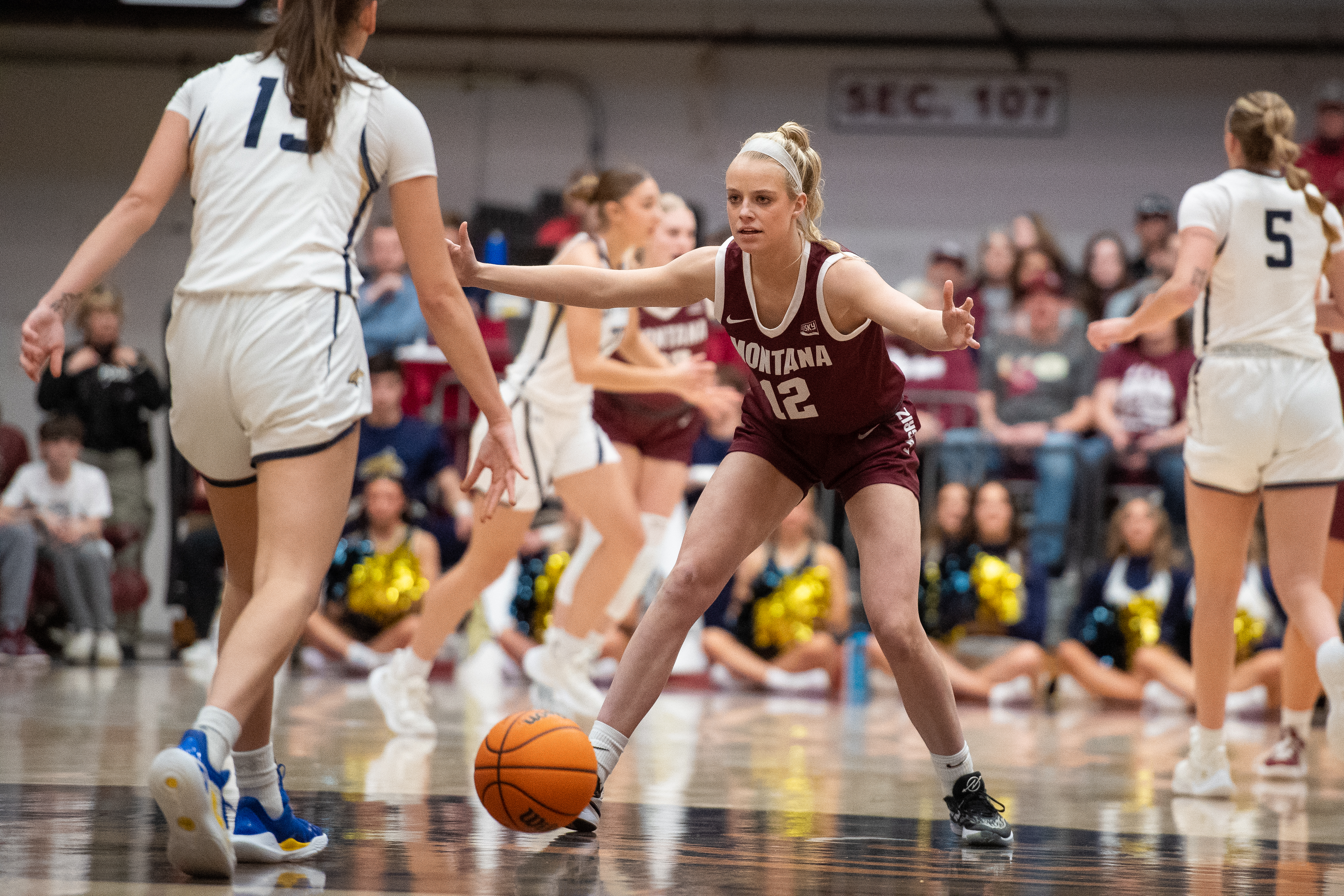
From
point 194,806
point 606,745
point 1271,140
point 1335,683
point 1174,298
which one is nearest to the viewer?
point 194,806

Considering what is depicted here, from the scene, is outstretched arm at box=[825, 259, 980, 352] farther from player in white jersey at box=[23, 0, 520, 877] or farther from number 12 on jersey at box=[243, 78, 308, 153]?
number 12 on jersey at box=[243, 78, 308, 153]

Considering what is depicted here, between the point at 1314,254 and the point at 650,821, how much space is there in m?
3.04

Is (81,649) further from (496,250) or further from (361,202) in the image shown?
(361,202)

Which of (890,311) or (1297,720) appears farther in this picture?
(1297,720)

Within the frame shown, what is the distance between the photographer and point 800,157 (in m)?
3.70

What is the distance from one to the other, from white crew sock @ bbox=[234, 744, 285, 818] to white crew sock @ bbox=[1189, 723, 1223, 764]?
3087mm

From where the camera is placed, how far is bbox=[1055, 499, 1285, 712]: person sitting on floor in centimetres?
847

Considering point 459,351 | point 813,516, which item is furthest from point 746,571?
point 459,351

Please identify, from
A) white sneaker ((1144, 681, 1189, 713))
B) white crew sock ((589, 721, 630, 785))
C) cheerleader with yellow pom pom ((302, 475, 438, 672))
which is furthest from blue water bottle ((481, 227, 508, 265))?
white crew sock ((589, 721, 630, 785))

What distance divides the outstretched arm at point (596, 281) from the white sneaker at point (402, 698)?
2716mm

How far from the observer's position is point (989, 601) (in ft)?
29.1

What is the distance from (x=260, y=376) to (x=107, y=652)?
718 cm

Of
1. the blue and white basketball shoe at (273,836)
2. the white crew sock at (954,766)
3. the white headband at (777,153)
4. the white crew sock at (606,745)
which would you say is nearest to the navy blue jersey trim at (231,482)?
the blue and white basketball shoe at (273,836)

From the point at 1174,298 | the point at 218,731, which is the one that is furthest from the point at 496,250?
the point at 218,731
